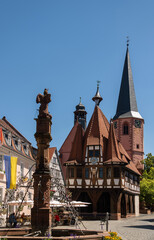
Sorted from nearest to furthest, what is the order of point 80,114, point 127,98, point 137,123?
point 137,123
point 127,98
point 80,114

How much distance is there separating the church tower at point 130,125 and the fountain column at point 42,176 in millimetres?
51383

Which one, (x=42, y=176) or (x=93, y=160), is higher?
(x=93, y=160)

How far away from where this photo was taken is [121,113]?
6794 centimetres

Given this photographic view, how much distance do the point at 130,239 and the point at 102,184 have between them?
75.8 feet

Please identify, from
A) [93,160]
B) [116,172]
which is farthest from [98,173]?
[116,172]

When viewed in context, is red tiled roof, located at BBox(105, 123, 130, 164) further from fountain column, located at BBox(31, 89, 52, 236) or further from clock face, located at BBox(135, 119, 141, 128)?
clock face, located at BBox(135, 119, 141, 128)

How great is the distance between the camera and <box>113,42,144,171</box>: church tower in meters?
65.9

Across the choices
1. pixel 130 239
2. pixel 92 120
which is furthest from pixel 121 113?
pixel 130 239

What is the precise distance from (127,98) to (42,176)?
55857mm

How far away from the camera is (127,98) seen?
68.7m

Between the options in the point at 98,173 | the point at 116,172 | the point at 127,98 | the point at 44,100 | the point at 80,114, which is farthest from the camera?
the point at 80,114

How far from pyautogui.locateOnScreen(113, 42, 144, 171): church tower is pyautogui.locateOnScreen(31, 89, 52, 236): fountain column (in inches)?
2023

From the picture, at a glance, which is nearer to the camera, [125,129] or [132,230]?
[132,230]

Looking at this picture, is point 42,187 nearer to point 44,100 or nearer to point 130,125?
point 44,100
